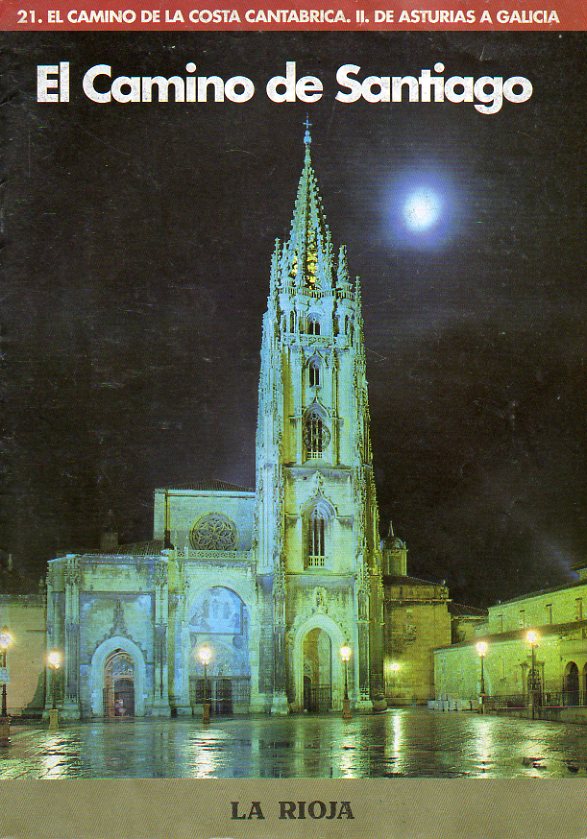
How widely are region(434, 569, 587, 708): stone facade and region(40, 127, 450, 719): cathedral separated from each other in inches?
208

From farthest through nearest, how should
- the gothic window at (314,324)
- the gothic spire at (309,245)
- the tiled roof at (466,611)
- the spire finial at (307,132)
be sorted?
the tiled roof at (466,611) → the gothic spire at (309,245) → the gothic window at (314,324) → the spire finial at (307,132)

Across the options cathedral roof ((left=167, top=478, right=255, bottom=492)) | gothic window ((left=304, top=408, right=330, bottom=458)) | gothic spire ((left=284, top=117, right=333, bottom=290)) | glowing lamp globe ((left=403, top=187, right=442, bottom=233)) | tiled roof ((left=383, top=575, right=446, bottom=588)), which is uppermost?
gothic spire ((left=284, top=117, right=333, bottom=290))

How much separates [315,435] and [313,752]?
1222 inches

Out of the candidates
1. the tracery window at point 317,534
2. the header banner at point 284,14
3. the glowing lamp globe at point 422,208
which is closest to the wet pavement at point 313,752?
the glowing lamp globe at point 422,208

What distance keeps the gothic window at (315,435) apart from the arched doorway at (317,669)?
9447mm

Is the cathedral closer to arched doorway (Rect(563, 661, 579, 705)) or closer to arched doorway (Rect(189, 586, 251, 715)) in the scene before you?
arched doorway (Rect(189, 586, 251, 715))

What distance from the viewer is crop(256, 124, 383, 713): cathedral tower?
49656 millimetres

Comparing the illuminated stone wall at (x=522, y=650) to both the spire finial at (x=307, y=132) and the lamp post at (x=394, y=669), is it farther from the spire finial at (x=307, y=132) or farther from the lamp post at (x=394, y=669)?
the spire finial at (x=307, y=132)

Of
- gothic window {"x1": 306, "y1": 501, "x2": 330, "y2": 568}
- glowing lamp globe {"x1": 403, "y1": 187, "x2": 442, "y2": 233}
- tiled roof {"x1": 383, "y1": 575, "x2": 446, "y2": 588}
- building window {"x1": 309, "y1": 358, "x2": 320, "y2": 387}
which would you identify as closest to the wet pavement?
glowing lamp globe {"x1": 403, "y1": 187, "x2": 442, "y2": 233}

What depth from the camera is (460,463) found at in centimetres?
3828

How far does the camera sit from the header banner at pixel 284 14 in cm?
1809

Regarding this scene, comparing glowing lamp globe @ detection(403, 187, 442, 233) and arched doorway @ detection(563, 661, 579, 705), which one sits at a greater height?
glowing lamp globe @ detection(403, 187, 442, 233)

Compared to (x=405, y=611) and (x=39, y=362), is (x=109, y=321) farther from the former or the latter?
(x=405, y=611)

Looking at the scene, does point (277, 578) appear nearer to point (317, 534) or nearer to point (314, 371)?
point (317, 534)
